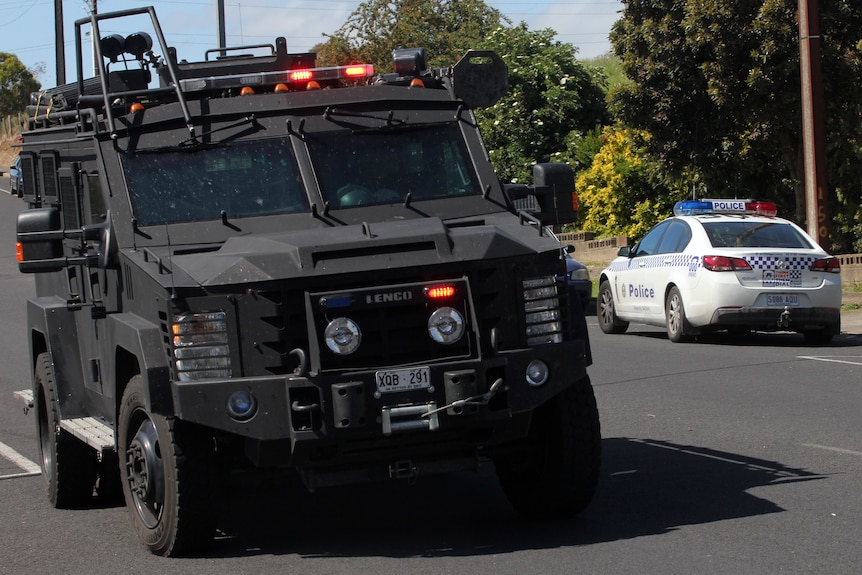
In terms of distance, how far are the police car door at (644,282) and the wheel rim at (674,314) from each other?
177mm

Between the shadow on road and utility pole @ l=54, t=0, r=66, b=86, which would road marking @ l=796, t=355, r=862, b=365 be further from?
utility pole @ l=54, t=0, r=66, b=86

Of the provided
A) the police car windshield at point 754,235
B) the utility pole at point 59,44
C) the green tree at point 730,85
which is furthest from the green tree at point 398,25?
the police car windshield at point 754,235

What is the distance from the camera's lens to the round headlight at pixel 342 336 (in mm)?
6250

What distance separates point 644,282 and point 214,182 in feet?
34.6

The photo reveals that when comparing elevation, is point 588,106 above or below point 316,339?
above

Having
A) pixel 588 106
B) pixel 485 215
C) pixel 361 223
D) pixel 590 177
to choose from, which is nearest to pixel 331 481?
pixel 361 223

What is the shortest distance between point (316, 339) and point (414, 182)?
1791 mm

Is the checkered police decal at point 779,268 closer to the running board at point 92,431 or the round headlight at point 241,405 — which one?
the running board at point 92,431

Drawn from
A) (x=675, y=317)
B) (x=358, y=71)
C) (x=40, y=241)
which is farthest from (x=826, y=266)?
(x=40, y=241)

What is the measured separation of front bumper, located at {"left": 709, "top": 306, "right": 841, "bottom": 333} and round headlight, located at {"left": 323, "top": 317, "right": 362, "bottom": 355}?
32.9ft

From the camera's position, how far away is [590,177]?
30.1 m

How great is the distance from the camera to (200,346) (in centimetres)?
627

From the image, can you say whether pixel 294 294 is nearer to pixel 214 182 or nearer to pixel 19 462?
pixel 214 182

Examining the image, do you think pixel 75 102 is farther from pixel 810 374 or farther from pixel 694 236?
pixel 694 236
